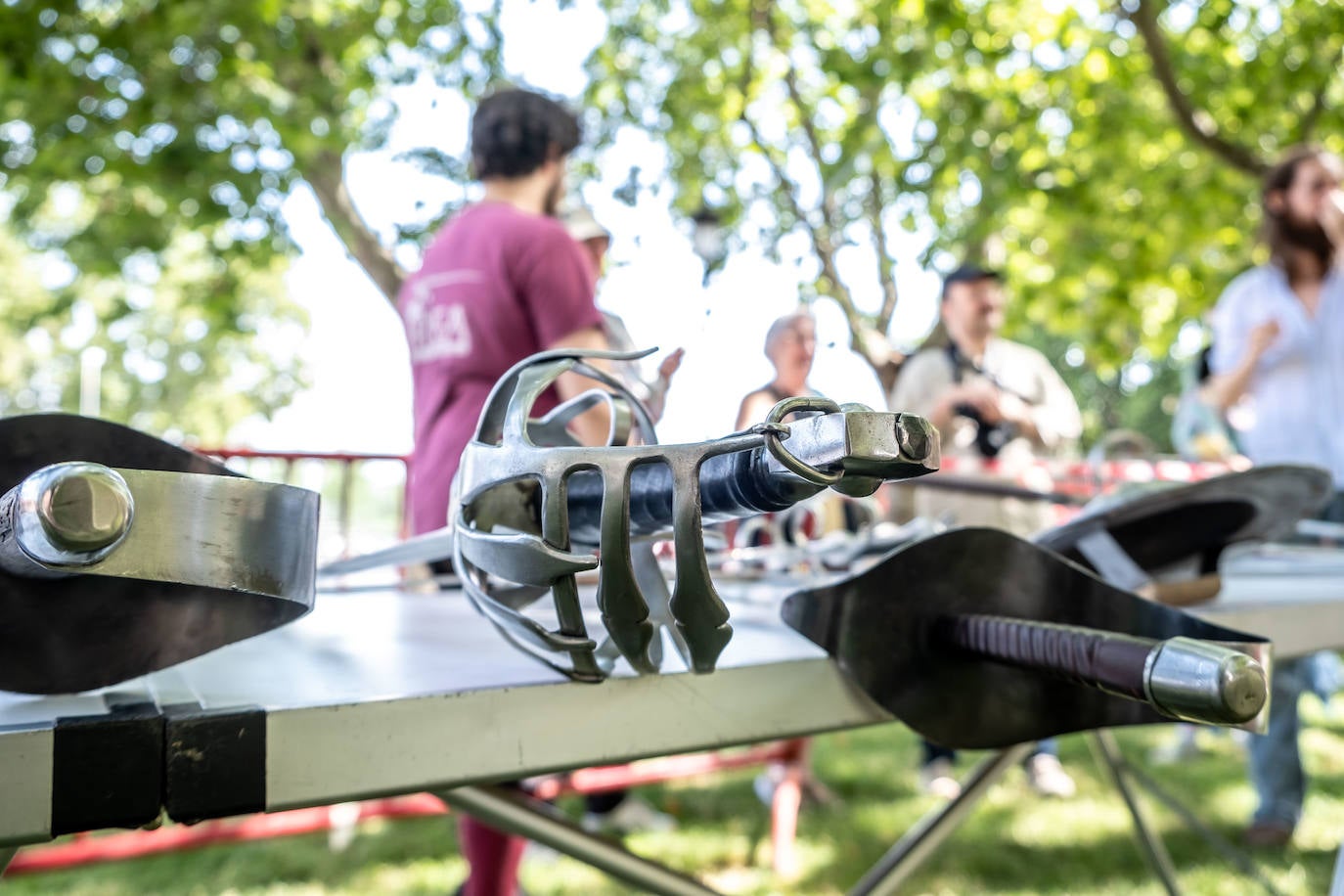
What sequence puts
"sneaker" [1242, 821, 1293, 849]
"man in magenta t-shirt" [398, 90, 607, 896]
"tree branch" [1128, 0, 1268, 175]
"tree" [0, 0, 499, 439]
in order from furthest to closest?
"tree branch" [1128, 0, 1268, 175] → "tree" [0, 0, 499, 439] → "sneaker" [1242, 821, 1293, 849] → "man in magenta t-shirt" [398, 90, 607, 896]

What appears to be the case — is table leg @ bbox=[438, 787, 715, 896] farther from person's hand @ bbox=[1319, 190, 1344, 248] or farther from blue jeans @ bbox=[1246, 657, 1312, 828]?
blue jeans @ bbox=[1246, 657, 1312, 828]

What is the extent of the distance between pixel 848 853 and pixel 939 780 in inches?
26.7

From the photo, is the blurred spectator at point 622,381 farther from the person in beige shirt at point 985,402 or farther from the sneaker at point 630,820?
the person in beige shirt at point 985,402

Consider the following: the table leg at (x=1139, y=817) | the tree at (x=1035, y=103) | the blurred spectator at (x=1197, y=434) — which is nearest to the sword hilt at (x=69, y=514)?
the table leg at (x=1139, y=817)

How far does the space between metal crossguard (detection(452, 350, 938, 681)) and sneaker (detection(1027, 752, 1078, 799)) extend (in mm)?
3186

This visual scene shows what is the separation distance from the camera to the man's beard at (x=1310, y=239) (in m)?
2.43

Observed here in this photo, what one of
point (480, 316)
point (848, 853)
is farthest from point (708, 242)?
point (848, 853)

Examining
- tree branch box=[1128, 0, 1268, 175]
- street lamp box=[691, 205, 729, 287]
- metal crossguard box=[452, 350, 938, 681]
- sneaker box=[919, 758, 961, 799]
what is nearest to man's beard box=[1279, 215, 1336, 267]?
sneaker box=[919, 758, 961, 799]

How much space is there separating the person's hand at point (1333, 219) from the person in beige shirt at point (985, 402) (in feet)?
3.03

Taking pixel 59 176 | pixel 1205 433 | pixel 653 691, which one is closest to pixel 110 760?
pixel 653 691

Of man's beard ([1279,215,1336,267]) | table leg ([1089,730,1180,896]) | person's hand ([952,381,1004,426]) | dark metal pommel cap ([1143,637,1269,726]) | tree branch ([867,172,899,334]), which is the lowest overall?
table leg ([1089,730,1180,896])

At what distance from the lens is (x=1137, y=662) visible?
1.68 feet

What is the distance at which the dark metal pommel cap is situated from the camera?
0.46 meters

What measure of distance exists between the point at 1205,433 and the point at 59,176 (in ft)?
19.5
